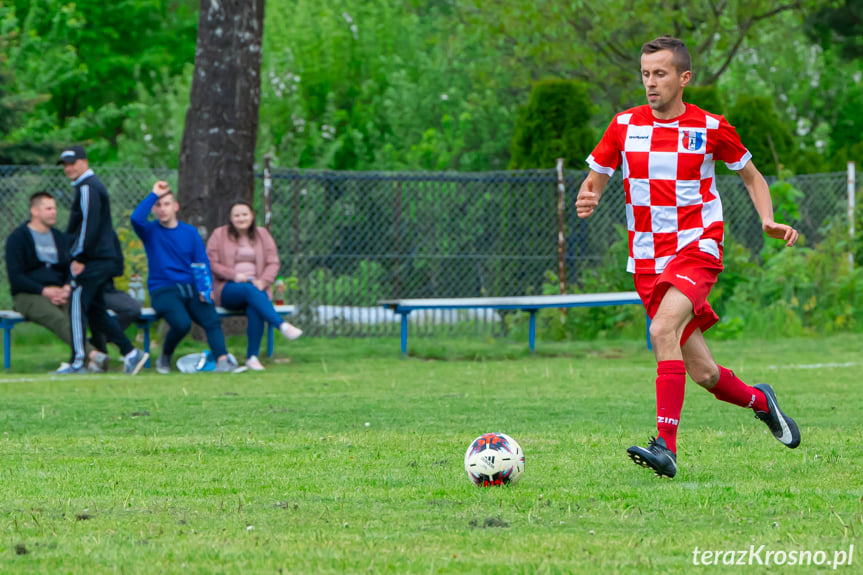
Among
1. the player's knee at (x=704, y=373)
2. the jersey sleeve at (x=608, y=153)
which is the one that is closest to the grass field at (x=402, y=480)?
the player's knee at (x=704, y=373)

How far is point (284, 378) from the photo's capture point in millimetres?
10844

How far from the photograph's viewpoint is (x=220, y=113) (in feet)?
43.4

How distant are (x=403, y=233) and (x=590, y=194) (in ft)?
31.9

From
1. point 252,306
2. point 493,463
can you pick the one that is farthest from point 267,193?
point 493,463

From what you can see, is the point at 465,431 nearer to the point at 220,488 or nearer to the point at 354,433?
the point at 354,433

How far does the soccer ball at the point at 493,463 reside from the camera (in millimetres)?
5027

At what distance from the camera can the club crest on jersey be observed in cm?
563

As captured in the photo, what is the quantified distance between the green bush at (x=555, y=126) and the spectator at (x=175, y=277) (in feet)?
22.6

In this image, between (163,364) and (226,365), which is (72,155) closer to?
(163,364)

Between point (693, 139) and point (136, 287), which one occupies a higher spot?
point (693, 139)

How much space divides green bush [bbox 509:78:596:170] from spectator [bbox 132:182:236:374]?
6.90 meters

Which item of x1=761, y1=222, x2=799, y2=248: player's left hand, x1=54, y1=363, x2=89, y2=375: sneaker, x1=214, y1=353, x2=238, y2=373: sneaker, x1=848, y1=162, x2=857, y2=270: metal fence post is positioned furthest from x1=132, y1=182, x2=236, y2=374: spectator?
x1=848, y1=162, x2=857, y2=270: metal fence post

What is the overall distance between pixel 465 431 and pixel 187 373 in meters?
5.20

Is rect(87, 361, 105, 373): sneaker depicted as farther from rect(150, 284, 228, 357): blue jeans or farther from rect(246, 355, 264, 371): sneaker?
rect(246, 355, 264, 371): sneaker
